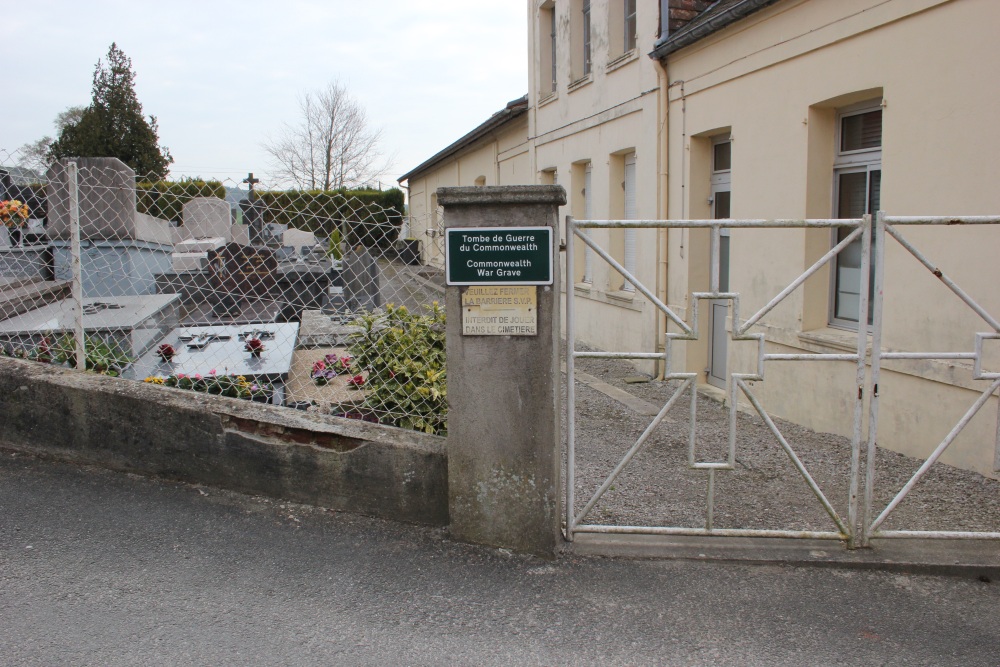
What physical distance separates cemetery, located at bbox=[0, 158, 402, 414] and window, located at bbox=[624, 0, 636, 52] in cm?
504

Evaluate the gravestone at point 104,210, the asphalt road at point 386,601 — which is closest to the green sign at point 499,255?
the asphalt road at point 386,601

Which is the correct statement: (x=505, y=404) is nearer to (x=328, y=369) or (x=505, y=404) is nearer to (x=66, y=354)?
(x=328, y=369)

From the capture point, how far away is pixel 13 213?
8086 mm

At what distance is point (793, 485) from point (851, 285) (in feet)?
7.55

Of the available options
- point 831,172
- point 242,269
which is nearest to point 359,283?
point 242,269

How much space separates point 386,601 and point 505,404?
3.48 feet

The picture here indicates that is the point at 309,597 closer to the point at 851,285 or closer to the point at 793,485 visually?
the point at 793,485

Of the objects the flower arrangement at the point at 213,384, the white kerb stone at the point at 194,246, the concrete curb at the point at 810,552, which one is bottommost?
the concrete curb at the point at 810,552

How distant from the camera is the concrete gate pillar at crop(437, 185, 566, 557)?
3.83 meters

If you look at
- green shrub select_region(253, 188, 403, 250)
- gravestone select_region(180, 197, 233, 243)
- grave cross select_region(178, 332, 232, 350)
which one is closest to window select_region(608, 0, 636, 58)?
grave cross select_region(178, 332, 232, 350)

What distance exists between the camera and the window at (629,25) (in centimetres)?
1109

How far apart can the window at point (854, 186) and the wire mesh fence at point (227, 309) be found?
369 centimetres

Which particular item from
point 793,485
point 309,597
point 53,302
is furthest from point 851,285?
point 53,302

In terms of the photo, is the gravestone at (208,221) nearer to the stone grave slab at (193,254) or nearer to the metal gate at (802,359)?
the stone grave slab at (193,254)
